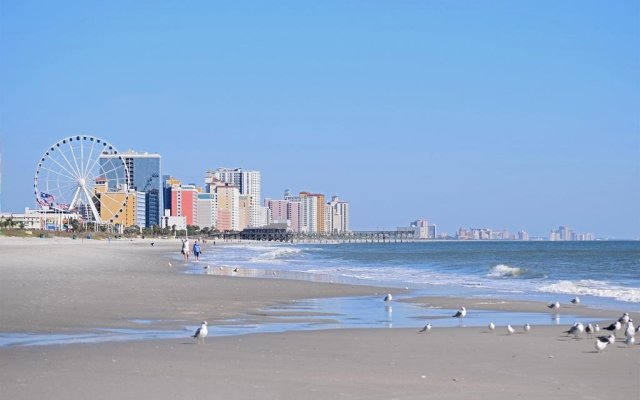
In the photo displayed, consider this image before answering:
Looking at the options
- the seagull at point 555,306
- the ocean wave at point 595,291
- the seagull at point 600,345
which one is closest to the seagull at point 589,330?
the seagull at point 600,345

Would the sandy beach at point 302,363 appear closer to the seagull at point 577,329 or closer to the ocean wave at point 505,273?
the seagull at point 577,329

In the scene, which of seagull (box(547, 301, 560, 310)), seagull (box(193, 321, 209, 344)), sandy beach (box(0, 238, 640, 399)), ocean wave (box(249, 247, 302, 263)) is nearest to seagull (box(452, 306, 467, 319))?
sandy beach (box(0, 238, 640, 399))

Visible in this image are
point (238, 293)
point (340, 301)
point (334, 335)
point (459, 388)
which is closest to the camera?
point (459, 388)

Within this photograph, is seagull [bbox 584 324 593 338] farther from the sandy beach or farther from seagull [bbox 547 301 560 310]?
seagull [bbox 547 301 560 310]

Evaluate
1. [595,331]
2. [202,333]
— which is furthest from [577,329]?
[202,333]

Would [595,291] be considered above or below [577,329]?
below

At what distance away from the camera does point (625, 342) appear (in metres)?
11.7

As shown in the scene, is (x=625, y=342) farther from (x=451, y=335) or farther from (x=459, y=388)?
(x=459, y=388)

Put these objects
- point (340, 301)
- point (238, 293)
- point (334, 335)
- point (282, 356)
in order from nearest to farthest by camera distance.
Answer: point (282, 356) < point (334, 335) < point (340, 301) < point (238, 293)

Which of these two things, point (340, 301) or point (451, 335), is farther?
point (340, 301)

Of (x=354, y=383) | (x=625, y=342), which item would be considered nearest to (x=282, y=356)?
(x=354, y=383)

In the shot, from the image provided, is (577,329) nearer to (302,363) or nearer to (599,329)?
(599,329)

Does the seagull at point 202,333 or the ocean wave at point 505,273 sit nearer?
the seagull at point 202,333

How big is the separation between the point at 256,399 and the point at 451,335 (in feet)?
19.5
